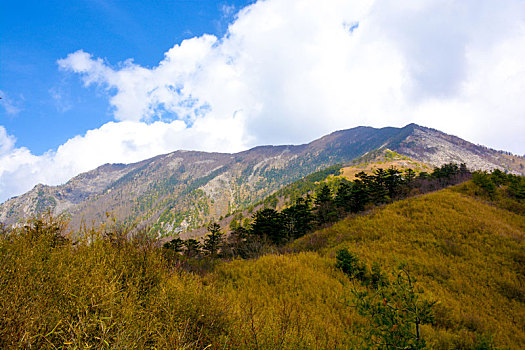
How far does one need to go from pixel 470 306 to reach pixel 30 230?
48.8ft

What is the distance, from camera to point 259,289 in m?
8.01

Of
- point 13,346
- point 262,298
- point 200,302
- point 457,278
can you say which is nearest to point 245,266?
point 262,298

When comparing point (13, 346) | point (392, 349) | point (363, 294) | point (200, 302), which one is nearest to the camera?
point (13, 346)

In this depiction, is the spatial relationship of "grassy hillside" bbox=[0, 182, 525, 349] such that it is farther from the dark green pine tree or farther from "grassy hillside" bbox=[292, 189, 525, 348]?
the dark green pine tree

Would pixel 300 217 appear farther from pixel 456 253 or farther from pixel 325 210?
pixel 456 253

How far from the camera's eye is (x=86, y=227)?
5309 mm

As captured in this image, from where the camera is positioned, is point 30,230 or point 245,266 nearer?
point 30,230

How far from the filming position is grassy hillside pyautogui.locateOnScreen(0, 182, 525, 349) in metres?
2.84

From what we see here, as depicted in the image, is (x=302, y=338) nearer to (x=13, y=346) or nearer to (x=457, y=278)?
(x=13, y=346)

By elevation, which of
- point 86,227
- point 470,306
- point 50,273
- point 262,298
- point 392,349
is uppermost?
point 86,227

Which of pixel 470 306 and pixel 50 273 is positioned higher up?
pixel 50 273

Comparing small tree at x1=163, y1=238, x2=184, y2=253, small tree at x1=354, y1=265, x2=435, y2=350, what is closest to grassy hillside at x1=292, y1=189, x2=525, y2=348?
Result: small tree at x1=354, y1=265, x2=435, y2=350

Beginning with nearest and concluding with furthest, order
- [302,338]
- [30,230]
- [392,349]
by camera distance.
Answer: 1. [392,349]
2. [302,338]
3. [30,230]

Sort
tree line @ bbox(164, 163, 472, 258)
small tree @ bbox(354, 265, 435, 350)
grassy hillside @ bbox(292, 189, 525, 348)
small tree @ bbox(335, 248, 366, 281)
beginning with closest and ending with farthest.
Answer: small tree @ bbox(354, 265, 435, 350), grassy hillside @ bbox(292, 189, 525, 348), small tree @ bbox(335, 248, 366, 281), tree line @ bbox(164, 163, 472, 258)
